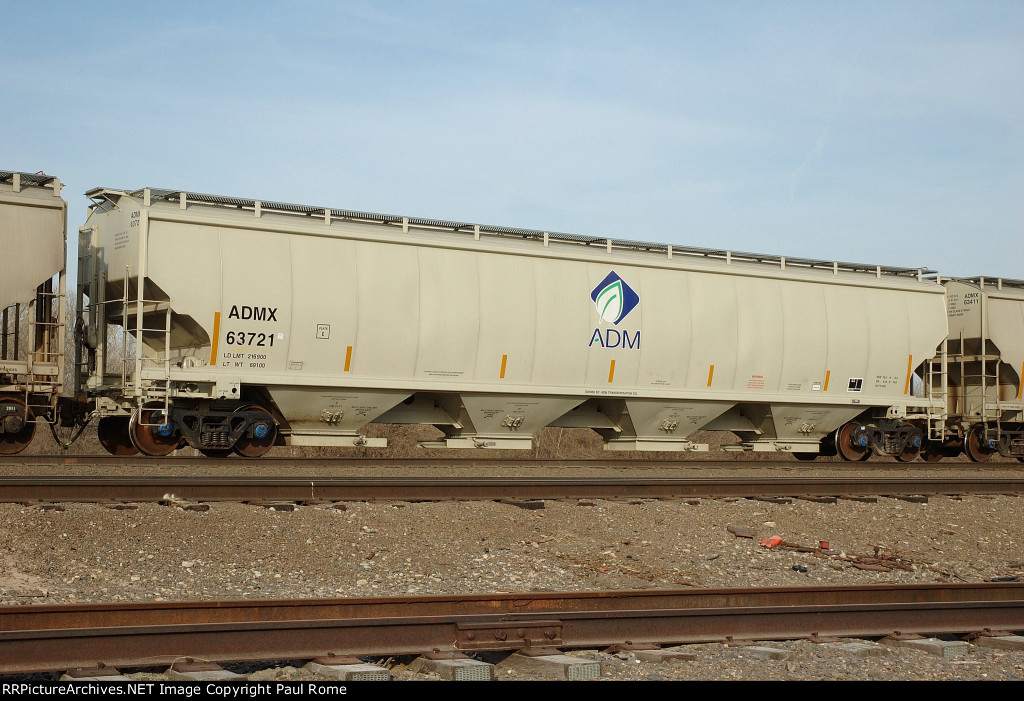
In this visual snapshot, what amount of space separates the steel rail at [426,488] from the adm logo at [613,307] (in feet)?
15.2

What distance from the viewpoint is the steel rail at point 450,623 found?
5.02m

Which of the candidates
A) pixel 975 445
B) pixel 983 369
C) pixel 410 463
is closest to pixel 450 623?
pixel 410 463

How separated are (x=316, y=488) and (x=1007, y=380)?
17.1 m

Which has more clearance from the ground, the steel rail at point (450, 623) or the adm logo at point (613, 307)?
the adm logo at point (613, 307)

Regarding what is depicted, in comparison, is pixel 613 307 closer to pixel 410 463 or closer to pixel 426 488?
pixel 410 463

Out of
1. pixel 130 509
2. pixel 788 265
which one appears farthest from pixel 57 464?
pixel 788 265

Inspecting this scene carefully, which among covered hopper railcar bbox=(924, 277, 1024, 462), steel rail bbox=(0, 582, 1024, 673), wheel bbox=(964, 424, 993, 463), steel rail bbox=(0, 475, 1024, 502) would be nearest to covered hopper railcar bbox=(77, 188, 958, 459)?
covered hopper railcar bbox=(924, 277, 1024, 462)

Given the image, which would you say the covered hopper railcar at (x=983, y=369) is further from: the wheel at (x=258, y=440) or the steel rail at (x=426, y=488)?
the wheel at (x=258, y=440)

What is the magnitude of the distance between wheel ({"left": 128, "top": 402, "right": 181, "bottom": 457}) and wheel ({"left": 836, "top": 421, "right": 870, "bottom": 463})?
13.1 meters

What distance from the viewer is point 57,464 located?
13609mm

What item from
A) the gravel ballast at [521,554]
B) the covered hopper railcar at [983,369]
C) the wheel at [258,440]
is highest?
the covered hopper railcar at [983,369]

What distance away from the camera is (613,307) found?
1677cm

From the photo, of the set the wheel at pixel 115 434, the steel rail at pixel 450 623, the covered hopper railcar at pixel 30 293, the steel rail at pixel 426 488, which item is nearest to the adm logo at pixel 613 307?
the steel rail at pixel 426 488

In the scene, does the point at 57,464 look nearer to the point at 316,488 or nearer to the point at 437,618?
the point at 316,488
